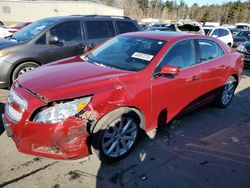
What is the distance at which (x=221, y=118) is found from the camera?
488 cm

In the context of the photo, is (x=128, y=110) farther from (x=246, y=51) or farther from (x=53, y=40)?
(x=246, y=51)

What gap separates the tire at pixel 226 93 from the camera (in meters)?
5.12

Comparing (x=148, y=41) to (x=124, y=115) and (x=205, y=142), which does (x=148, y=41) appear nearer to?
(x=124, y=115)

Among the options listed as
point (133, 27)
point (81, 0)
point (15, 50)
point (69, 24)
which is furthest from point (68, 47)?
point (81, 0)

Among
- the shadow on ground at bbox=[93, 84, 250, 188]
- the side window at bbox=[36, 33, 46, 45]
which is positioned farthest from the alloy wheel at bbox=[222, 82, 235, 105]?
the side window at bbox=[36, 33, 46, 45]

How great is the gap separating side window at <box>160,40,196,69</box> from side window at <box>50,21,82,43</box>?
324 cm

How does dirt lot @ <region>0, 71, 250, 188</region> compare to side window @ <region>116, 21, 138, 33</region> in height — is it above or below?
below

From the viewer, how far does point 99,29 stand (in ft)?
22.2

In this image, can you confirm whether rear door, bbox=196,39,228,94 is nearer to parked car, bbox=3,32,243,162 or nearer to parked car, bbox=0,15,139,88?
parked car, bbox=3,32,243,162

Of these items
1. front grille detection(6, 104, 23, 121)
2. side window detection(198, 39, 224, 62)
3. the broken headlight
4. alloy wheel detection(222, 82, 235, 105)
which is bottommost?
alloy wheel detection(222, 82, 235, 105)

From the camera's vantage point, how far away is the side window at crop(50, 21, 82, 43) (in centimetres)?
605

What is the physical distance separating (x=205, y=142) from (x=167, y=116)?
76 centimetres

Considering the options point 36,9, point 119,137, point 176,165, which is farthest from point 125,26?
point 36,9

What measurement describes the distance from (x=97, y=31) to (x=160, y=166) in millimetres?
4554
